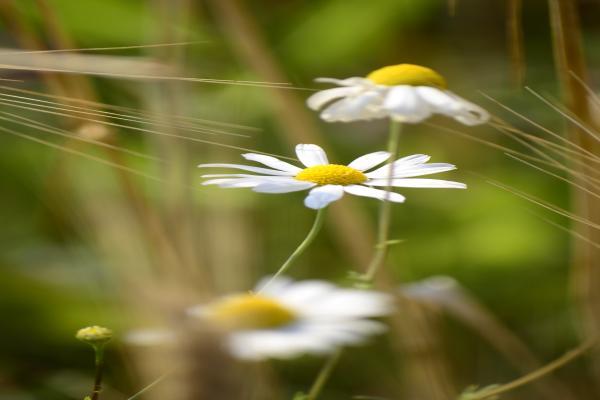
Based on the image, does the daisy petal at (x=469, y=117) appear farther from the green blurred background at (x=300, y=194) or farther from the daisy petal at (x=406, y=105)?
the green blurred background at (x=300, y=194)

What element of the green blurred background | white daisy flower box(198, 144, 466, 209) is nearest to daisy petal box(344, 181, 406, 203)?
white daisy flower box(198, 144, 466, 209)

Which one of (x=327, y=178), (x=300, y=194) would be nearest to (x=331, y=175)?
(x=327, y=178)

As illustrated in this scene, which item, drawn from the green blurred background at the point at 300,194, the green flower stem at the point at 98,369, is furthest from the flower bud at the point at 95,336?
the green blurred background at the point at 300,194

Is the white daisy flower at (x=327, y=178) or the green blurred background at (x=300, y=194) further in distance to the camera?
the green blurred background at (x=300, y=194)

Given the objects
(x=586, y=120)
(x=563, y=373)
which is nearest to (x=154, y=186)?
(x=563, y=373)

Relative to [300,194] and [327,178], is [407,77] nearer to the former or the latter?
[327,178]

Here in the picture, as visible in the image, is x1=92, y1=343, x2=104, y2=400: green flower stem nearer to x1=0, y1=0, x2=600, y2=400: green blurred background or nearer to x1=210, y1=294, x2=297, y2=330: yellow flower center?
x1=210, y1=294, x2=297, y2=330: yellow flower center
